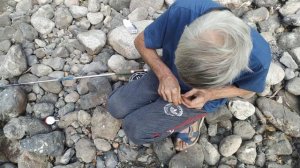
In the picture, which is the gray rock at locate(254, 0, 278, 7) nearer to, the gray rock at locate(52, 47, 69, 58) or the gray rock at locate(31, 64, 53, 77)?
the gray rock at locate(52, 47, 69, 58)

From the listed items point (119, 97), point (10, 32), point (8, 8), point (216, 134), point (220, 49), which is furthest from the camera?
point (8, 8)

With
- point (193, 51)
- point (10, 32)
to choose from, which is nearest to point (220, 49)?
point (193, 51)

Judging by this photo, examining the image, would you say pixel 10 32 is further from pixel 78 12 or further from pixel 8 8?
pixel 78 12

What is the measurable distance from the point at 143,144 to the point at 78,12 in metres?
1.36

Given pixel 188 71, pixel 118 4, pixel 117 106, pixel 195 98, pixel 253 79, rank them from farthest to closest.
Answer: pixel 118 4
pixel 117 106
pixel 195 98
pixel 253 79
pixel 188 71

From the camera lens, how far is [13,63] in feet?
9.62

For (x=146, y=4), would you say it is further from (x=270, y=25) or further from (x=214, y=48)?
(x=214, y=48)

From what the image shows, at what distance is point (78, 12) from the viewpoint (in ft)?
10.8

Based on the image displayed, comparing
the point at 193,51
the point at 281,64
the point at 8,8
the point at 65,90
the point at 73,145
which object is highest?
the point at 193,51

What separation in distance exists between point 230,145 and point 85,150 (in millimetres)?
1108

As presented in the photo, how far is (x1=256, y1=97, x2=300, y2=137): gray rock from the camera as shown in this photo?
2842 millimetres

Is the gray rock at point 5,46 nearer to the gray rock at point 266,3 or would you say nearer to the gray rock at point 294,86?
the gray rock at point 266,3

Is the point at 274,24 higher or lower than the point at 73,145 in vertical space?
higher

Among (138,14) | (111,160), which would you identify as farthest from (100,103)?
(138,14)
